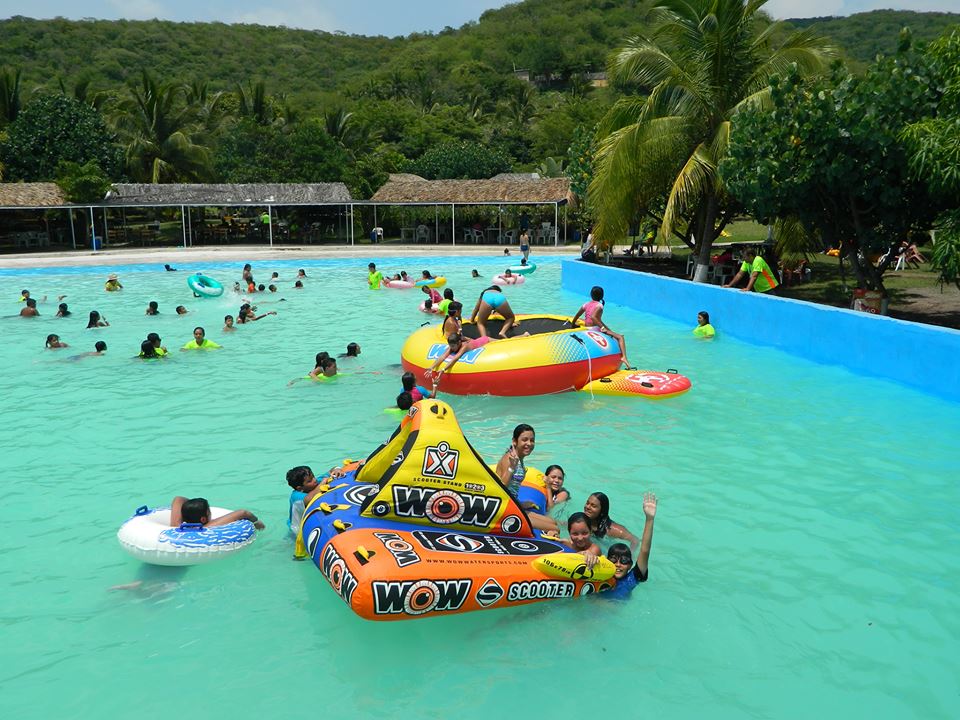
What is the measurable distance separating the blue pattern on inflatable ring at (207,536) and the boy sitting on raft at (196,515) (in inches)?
2.4

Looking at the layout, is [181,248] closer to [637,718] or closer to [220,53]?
[637,718]

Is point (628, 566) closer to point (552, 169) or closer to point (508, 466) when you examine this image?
point (508, 466)

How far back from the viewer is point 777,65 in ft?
53.9

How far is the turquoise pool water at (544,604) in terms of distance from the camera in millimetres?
4297

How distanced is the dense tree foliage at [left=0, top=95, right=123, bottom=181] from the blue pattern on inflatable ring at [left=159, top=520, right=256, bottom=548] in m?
31.7

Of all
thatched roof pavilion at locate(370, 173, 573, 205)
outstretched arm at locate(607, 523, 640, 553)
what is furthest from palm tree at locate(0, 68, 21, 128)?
outstretched arm at locate(607, 523, 640, 553)

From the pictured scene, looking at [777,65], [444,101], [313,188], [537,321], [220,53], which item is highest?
[220,53]

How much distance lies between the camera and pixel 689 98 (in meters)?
16.7

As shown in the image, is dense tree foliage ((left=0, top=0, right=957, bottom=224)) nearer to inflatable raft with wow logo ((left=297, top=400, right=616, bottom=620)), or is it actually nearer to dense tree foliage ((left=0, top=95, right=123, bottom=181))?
dense tree foliage ((left=0, top=95, right=123, bottom=181))

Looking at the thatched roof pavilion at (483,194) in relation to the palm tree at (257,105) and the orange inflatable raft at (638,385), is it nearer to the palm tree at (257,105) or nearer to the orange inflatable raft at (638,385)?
the palm tree at (257,105)

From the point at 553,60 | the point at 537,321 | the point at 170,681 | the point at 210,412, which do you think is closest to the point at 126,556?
the point at 170,681

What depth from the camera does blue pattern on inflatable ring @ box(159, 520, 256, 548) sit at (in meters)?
5.37

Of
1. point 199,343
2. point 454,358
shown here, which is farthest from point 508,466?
point 199,343

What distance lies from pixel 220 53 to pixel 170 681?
83118 millimetres
